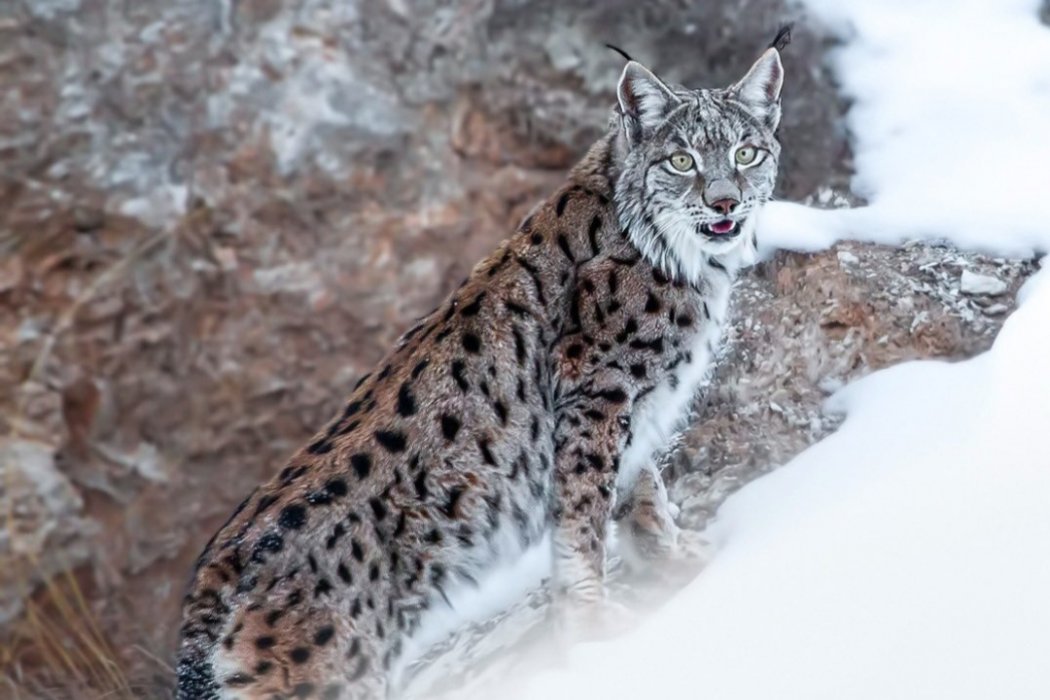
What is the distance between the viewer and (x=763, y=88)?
5031 mm

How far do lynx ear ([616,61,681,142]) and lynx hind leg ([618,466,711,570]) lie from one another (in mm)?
1188

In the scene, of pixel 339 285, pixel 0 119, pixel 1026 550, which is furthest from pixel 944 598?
pixel 0 119

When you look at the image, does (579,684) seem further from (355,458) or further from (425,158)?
(425,158)

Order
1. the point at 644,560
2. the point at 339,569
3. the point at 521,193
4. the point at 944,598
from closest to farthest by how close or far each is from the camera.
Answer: the point at 944,598, the point at 339,569, the point at 644,560, the point at 521,193

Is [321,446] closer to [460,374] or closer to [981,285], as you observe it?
[460,374]

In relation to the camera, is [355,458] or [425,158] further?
[425,158]

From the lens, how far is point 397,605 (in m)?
4.65

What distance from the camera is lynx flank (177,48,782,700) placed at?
15.1 ft

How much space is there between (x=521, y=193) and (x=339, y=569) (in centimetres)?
408

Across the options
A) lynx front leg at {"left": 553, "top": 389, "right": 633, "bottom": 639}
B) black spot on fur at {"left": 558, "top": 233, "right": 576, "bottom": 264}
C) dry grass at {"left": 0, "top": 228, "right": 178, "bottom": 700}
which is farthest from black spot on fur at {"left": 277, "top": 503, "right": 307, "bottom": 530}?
dry grass at {"left": 0, "top": 228, "right": 178, "bottom": 700}

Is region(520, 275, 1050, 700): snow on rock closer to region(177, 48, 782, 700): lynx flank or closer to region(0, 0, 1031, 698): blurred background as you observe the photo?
region(177, 48, 782, 700): lynx flank

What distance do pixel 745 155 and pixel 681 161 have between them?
0.21 m

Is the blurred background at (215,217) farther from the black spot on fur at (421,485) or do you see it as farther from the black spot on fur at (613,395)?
the black spot on fur at (421,485)

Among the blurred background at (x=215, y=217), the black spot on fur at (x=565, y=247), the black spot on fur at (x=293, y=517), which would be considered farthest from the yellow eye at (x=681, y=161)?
the blurred background at (x=215, y=217)
